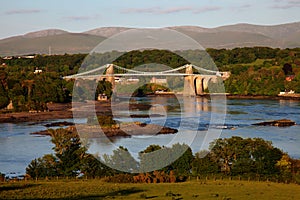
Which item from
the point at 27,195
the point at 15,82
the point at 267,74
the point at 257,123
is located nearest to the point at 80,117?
the point at 257,123

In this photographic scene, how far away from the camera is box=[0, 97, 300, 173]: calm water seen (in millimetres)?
16547

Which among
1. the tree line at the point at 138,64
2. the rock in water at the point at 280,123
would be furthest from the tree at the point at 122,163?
the tree line at the point at 138,64

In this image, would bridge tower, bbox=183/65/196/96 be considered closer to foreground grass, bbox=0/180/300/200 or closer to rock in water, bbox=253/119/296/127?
rock in water, bbox=253/119/296/127

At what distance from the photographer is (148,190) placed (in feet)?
30.0

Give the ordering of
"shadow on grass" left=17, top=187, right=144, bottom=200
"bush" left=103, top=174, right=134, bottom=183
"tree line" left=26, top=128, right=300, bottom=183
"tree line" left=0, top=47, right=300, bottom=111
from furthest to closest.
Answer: "tree line" left=0, top=47, right=300, bottom=111
"tree line" left=26, top=128, right=300, bottom=183
"bush" left=103, top=174, right=134, bottom=183
"shadow on grass" left=17, top=187, right=144, bottom=200

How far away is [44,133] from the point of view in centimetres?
2141

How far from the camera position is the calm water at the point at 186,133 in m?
16.5

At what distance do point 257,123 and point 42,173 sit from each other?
14.2 m

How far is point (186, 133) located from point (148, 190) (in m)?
12.5

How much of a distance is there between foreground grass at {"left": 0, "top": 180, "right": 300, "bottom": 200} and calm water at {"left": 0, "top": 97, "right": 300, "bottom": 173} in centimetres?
421

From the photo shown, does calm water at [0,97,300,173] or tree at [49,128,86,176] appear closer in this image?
tree at [49,128,86,176]

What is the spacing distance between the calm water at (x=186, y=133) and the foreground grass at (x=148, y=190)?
13.8ft

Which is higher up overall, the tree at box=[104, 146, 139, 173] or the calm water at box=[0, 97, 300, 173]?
the tree at box=[104, 146, 139, 173]

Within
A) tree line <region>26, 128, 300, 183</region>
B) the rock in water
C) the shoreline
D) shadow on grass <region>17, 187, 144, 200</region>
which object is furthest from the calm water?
shadow on grass <region>17, 187, 144, 200</region>
